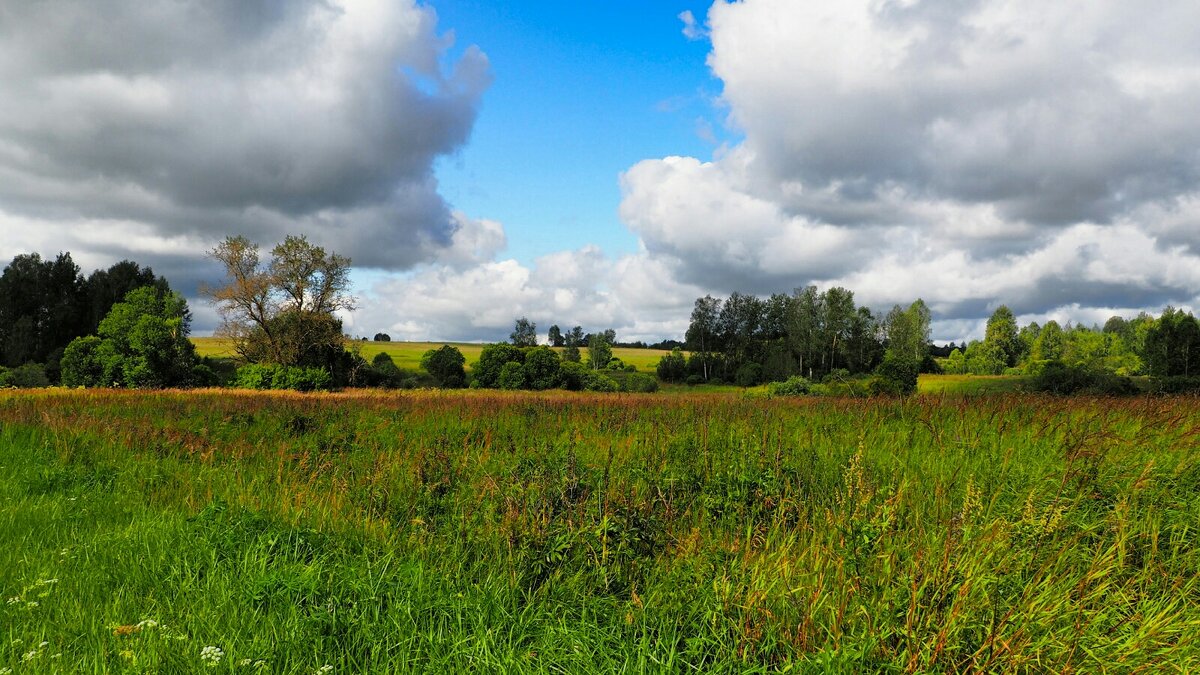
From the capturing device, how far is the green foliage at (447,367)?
46297 mm

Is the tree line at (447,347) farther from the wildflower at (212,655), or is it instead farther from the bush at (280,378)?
the wildflower at (212,655)

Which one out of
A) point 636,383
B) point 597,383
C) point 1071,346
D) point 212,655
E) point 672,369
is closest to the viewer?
point 212,655

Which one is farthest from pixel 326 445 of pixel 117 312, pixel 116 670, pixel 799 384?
pixel 117 312

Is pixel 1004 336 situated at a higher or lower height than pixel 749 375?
higher

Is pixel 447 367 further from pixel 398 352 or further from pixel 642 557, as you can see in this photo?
pixel 642 557

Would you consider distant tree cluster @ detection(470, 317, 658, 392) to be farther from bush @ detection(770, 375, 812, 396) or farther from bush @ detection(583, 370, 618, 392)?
bush @ detection(770, 375, 812, 396)

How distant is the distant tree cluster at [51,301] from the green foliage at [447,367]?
28424 mm

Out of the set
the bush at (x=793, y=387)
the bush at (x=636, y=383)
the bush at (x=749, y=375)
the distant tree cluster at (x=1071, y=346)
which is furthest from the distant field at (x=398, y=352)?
the distant tree cluster at (x=1071, y=346)

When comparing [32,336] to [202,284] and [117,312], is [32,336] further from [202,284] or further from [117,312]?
[202,284]

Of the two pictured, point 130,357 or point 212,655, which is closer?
point 212,655

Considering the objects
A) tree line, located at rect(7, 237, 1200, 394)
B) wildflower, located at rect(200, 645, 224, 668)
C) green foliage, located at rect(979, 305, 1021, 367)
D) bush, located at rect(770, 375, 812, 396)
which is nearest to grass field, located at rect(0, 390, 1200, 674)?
wildflower, located at rect(200, 645, 224, 668)

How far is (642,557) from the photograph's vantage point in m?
4.64

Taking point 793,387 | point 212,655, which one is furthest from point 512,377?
point 212,655

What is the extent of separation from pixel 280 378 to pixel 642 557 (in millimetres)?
33109
